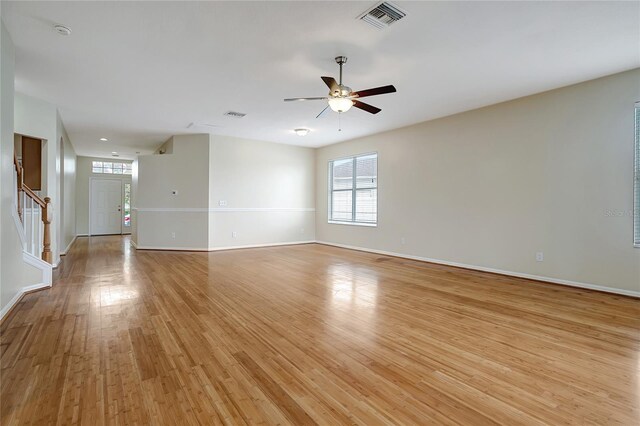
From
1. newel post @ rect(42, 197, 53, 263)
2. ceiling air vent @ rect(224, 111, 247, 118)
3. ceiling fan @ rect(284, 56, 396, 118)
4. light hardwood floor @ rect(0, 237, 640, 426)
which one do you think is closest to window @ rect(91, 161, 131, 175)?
newel post @ rect(42, 197, 53, 263)

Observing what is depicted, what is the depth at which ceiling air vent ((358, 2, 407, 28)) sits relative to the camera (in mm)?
2576

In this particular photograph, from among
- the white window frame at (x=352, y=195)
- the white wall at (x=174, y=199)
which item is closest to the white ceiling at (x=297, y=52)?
the white wall at (x=174, y=199)

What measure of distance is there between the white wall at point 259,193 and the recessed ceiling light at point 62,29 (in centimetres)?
432

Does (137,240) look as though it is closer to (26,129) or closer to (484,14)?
(26,129)

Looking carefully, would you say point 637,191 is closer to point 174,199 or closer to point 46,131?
point 174,199

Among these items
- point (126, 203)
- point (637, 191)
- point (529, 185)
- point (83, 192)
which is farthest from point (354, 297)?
point (83, 192)

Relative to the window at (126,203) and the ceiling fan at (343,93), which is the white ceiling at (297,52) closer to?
the ceiling fan at (343,93)

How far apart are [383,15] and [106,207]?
11663mm

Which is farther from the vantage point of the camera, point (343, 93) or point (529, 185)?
point (529, 185)

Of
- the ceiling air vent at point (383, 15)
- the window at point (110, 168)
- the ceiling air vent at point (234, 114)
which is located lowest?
the window at point (110, 168)

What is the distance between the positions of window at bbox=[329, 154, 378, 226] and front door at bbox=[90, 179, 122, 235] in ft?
26.0

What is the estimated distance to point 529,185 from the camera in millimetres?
4688

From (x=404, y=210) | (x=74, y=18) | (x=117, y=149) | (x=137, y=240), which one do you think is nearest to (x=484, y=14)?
(x=74, y=18)

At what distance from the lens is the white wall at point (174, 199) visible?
24.2ft
